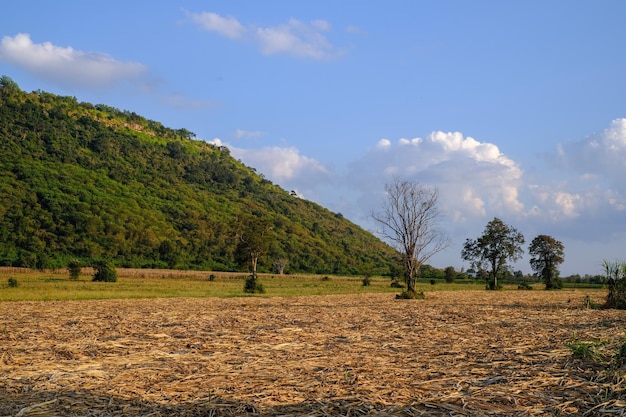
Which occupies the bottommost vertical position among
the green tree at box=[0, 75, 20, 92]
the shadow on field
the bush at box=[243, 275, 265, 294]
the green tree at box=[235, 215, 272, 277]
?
the bush at box=[243, 275, 265, 294]

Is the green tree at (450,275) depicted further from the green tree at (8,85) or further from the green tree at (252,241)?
the green tree at (8,85)

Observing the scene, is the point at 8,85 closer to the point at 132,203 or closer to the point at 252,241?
the point at 132,203

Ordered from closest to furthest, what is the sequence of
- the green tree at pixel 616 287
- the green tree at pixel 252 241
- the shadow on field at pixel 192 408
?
the shadow on field at pixel 192 408, the green tree at pixel 616 287, the green tree at pixel 252 241

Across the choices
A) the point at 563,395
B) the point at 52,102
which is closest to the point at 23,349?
the point at 563,395

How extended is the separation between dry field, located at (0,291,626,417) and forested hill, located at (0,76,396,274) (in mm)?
46664

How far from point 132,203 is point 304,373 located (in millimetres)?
104153

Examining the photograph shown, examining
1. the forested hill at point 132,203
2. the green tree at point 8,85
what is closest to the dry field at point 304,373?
the forested hill at point 132,203

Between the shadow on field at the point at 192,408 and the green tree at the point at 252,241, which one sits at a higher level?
the green tree at the point at 252,241

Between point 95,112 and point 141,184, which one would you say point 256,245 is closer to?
point 141,184

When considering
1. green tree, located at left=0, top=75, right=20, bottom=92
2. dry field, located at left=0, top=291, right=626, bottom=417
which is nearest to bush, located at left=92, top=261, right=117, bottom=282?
dry field, located at left=0, top=291, right=626, bottom=417

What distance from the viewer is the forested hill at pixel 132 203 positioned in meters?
85.1

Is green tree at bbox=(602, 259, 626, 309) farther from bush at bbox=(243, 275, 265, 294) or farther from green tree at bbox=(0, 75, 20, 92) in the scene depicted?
green tree at bbox=(0, 75, 20, 92)

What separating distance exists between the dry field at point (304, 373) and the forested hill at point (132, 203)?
153 ft

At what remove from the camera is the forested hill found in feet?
279
